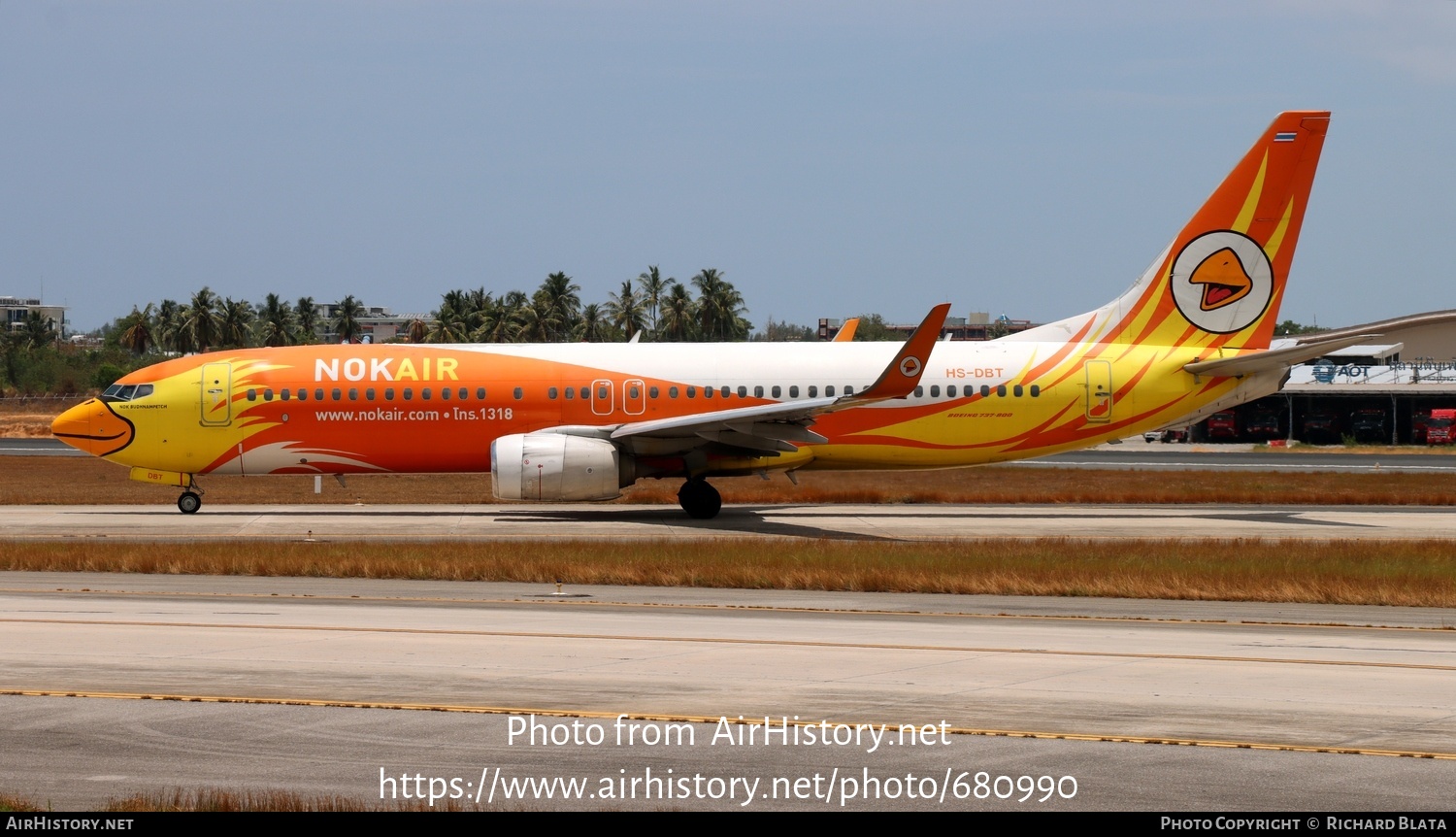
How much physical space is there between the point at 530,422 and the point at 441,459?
2.23 meters

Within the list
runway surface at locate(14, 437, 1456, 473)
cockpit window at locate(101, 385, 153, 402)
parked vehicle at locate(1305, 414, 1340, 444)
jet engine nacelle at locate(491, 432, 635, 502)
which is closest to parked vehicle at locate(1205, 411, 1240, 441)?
parked vehicle at locate(1305, 414, 1340, 444)

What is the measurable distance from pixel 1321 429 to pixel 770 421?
199 feet

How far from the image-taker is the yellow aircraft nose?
32.8 meters

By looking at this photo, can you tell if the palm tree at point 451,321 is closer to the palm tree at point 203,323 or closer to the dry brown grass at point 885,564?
the palm tree at point 203,323

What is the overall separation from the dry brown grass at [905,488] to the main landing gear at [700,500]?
480 cm

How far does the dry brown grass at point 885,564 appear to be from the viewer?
20.3m

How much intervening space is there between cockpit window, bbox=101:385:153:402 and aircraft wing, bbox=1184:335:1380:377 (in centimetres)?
2343

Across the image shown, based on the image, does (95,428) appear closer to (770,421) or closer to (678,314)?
(770,421)

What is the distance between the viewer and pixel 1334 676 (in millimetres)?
13219

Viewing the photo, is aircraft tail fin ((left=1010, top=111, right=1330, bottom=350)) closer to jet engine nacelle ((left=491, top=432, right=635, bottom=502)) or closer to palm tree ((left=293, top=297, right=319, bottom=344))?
jet engine nacelle ((left=491, top=432, right=635, bottom=502))

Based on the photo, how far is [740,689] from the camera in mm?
12578

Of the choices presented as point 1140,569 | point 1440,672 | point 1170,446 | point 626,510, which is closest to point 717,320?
point 1170,446

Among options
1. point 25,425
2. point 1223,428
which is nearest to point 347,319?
point 25,425
